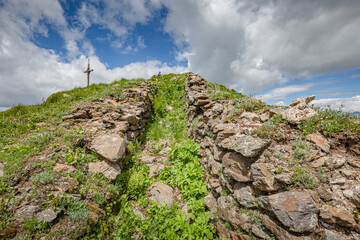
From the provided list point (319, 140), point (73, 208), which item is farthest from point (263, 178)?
point (73, 208)

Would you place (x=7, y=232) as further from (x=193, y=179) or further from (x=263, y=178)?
(x=263, y=178)

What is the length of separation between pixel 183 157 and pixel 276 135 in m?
4.11

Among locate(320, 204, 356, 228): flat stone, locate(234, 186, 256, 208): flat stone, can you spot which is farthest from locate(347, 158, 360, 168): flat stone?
locate(234, 186, 256, 208): flat stone

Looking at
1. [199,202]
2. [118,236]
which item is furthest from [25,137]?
[199,202]

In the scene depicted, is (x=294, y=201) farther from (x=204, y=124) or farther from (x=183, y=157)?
(x=204, y=124)

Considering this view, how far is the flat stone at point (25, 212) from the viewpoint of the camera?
3.21 metres

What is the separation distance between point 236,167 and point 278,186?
121cm

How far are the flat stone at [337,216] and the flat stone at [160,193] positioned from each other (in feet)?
14.8

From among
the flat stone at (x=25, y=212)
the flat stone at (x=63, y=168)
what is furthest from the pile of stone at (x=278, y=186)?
the flat stone at (x=25, y=212)

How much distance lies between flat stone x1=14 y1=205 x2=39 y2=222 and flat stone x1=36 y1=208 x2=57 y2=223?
0.14 meters

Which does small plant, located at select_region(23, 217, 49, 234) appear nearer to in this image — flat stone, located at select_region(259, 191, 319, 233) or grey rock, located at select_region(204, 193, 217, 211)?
grey rock, located at select_region(204, 193, 217, 211)

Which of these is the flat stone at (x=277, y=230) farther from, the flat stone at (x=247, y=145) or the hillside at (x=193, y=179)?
the flat stone at (x=247, y=145)

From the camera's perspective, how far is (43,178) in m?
3.92

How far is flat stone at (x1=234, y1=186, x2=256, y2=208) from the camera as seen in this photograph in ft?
12.5
